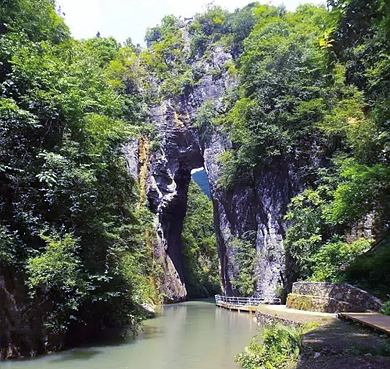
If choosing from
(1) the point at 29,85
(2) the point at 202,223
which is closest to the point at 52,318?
(1) the point at 29,85

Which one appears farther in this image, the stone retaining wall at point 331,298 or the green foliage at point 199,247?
the green foliage at point 199,247

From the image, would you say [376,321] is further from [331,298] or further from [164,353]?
[164,353]

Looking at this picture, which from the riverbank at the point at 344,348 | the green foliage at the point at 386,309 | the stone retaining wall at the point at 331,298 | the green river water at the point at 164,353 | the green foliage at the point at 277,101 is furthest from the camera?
the green foliage at the point at 277,101

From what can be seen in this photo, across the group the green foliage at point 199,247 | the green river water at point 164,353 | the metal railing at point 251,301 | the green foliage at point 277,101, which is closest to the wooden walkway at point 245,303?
the metal railing at point 251,301

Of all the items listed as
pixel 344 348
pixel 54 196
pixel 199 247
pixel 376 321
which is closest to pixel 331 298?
pixel 376 321

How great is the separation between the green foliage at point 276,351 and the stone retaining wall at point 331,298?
2.55m

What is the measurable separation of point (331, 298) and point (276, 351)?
3.91m

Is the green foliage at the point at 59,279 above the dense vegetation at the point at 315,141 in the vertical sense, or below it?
below

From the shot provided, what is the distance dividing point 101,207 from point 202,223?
27.2 m

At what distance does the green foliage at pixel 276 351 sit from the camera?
5.24m

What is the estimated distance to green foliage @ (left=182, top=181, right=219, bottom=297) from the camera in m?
34.8

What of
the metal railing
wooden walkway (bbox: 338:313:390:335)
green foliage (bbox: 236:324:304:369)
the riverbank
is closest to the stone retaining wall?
wooden walkway (bbox: 338:313:390:335)

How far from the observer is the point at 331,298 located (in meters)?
9.09

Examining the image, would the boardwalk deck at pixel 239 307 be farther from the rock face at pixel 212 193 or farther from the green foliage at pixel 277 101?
the green foliage at pixel 277 101
